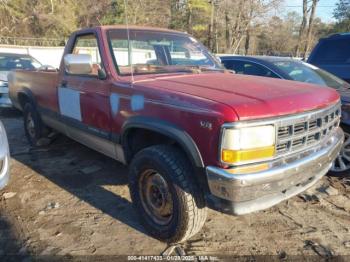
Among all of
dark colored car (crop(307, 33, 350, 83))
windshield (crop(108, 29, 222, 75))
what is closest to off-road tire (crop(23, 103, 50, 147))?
windshield (crop(108, 29, 222, 75))

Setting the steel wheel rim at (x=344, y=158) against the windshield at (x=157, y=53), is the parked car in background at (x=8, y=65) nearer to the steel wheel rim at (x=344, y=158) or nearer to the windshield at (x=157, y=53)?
the windshield at (x=157, y=53)

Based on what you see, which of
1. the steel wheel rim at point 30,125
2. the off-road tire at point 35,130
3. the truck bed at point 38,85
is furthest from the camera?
the steel wheel rim at point 30,125

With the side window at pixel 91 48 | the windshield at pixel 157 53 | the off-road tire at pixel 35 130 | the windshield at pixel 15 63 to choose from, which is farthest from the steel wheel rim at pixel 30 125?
the windshield at pixel 15 63

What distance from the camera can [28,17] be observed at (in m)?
30.9

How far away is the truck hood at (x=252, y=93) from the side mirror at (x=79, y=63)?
756 millimetres

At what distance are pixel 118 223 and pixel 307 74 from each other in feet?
12.4

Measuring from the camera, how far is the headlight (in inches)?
90.4

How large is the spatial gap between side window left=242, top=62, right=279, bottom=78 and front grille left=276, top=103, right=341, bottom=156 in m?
2.26

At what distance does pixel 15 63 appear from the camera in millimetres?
9266

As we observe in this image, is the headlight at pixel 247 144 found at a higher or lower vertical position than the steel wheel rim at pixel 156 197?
higher

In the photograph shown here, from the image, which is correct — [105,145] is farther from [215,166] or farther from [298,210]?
[298,210]

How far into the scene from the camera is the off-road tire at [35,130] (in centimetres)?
528

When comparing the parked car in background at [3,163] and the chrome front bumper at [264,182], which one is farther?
the parked car in background at [3,163]

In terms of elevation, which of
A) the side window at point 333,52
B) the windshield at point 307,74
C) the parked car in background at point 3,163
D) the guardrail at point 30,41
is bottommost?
the parked car in background at point 3,163
